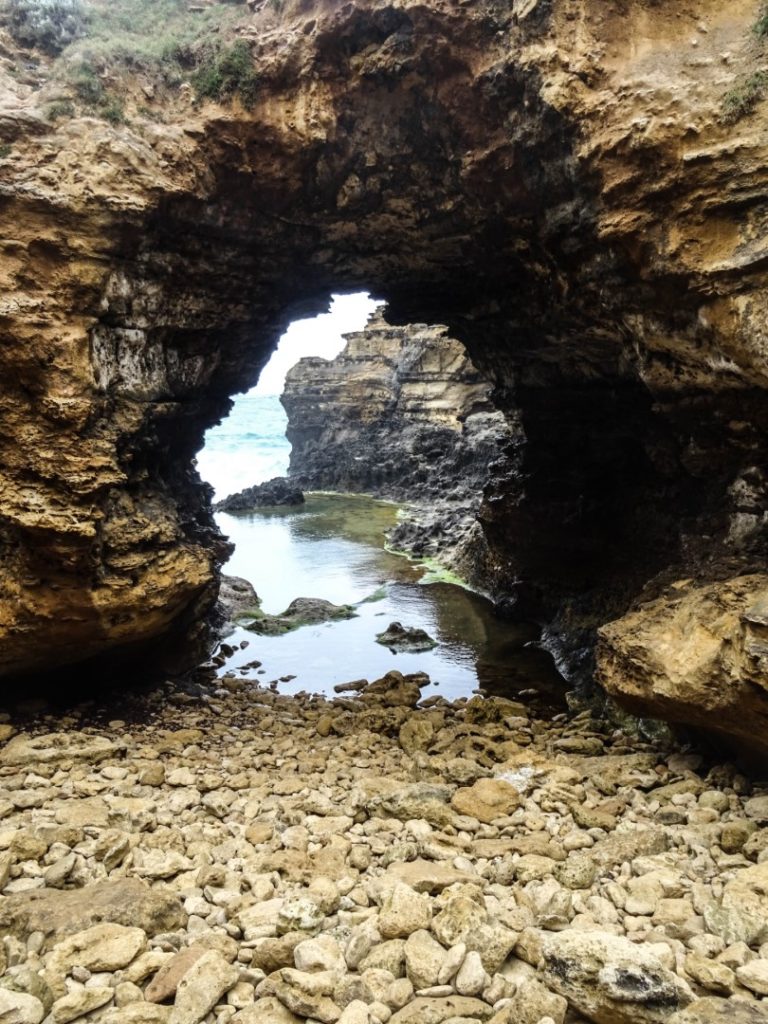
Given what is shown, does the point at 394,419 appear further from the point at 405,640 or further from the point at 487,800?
the point at 487,800

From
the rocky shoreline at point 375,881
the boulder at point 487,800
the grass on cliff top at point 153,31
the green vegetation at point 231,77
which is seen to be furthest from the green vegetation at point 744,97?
the boulder at point 487,800

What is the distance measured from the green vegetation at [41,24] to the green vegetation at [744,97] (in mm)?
9003

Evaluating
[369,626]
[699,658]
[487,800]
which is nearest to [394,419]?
[369,626]

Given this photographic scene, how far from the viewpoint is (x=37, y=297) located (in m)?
7.95

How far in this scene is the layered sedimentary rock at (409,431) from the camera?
77.9 ft

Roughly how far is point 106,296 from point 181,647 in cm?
632

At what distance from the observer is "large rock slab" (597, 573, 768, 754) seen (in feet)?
20.3

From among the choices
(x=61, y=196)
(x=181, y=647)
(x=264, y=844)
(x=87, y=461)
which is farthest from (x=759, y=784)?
(x=61, y=196)

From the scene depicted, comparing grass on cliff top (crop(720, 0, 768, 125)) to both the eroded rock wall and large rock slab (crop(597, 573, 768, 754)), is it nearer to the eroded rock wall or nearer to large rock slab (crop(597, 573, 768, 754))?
large rock slab (crop(597, 573, 768, 754))

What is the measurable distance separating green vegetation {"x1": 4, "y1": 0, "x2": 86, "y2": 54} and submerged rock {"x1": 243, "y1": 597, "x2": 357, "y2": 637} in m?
11.0

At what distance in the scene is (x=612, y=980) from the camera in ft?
11.9

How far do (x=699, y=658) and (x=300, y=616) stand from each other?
1029cm

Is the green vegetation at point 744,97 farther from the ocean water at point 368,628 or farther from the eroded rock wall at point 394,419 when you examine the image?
the eroded rock wall at point 394,419

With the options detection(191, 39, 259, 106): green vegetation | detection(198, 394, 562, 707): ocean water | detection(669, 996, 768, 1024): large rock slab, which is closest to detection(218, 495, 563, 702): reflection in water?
detection(198, 394, 562, 707): ocean water
